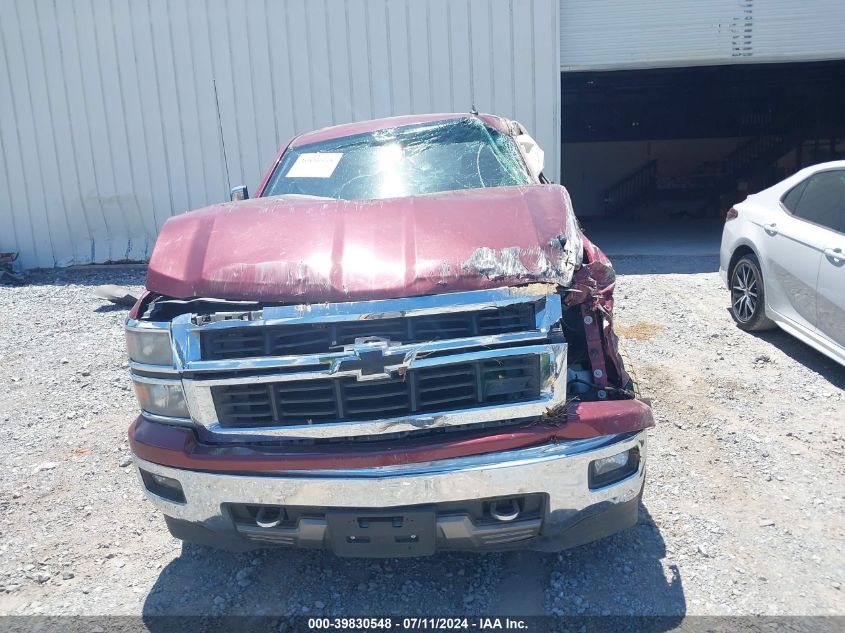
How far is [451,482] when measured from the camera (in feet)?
7.34

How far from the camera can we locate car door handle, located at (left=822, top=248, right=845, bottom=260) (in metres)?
4.34

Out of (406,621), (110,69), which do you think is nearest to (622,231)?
(110,69)

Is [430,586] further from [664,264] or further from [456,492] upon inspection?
[664,264]

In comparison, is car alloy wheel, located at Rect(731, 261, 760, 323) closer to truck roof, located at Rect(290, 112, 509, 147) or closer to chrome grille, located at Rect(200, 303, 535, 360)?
truck roof, located at Rect(290, 112, 509, 147)

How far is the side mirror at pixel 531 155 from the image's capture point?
4043 millimetres

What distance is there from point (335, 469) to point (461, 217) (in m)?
1.14

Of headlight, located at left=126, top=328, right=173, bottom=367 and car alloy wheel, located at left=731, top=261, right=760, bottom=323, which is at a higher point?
headlight, located at left=126, top=328, right=173, bottom=367

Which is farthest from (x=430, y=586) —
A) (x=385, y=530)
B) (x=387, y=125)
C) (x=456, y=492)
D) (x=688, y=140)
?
(x=688, y=140)

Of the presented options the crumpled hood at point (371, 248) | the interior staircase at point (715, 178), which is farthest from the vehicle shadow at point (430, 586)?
the interior staircase at point (715, 178)

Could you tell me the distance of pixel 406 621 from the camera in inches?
102

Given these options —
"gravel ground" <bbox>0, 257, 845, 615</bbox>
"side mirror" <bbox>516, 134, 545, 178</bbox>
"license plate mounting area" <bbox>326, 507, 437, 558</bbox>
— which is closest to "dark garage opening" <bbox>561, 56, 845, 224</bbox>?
"side mirror" <bbox>516, 134, 545, 178</bbox>

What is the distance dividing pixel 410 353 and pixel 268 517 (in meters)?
0.82

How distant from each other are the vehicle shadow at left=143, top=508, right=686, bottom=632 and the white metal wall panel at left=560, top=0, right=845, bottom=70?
8155 millimetres

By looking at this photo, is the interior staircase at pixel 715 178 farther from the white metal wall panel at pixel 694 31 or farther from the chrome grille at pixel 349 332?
the chrome grille at pixel 349 332
